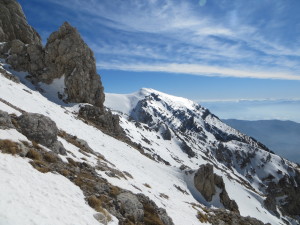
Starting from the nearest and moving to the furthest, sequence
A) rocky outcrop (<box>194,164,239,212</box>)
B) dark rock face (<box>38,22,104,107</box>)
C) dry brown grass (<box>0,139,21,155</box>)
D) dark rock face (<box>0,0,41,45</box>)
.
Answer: dry brown grass (<box>0,139,21,155</box>), rocky outcrop (<box>194,164,239,212</box>), dark rock face (<box>38,22,104,107</box>), dark rock face (<box>0,0,41,45</box>)

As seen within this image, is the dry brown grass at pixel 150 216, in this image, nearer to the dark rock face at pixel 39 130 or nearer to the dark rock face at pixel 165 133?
the dark rock face at pixel 39 130

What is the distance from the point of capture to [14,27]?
93062mm

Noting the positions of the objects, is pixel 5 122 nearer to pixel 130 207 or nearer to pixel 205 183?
pixel 130 207

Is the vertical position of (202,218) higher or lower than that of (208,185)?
lower

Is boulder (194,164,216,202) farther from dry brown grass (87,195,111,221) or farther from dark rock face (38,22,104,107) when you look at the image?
dry brown grass (87,195,111,221)

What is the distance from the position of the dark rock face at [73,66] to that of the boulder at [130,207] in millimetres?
56920

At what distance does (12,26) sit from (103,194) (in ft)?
301

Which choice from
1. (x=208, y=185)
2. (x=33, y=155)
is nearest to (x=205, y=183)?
(x=208, y=185)

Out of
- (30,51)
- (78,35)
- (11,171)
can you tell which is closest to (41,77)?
(30,51)

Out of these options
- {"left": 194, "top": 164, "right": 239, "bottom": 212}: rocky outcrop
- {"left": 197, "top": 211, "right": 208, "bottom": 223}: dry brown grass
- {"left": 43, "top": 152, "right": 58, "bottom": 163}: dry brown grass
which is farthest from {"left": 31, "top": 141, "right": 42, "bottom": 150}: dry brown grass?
{"left": 194, "top": 164, "right": 239, "bottom": 212}: rocky outcrop

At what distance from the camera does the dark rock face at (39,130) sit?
23.0 metres

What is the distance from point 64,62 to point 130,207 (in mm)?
66146

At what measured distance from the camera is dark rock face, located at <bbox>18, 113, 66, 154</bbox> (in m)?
23.0

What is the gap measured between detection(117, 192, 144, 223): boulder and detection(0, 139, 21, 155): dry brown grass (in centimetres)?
773
